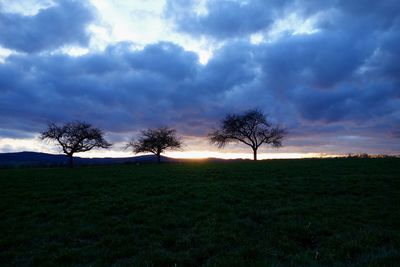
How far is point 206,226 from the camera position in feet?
35.4

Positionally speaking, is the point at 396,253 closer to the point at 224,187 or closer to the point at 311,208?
the point at 311,208

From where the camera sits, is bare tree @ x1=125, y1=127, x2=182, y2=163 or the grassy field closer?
the grassy field

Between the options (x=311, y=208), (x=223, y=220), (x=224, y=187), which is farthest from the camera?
(x=224, y=187)

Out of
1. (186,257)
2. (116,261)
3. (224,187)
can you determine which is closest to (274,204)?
(224,187)

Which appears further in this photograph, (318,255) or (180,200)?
(180,200)

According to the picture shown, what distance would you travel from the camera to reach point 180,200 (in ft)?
51.4

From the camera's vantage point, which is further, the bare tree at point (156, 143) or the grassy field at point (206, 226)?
the bare tree at point (156, 143)

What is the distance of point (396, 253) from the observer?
7.20 metres

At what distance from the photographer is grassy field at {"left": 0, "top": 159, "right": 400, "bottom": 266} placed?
7852 mm

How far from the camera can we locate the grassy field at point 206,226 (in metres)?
7.85

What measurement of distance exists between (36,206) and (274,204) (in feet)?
44.4

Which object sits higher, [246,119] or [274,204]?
[246,119]

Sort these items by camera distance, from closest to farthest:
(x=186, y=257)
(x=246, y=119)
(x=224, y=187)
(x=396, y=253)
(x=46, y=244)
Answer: (x=396, y=253), (x=186, y=257), (x=46, y=244), (x=224, y=187), (x=246, y=119)

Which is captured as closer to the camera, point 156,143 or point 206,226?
point 206,226
